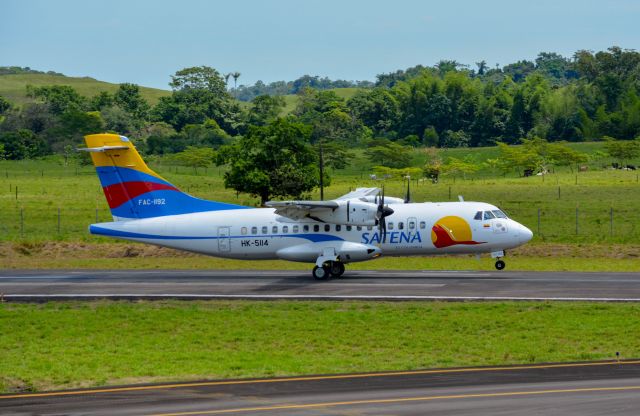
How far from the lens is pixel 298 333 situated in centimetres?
2898

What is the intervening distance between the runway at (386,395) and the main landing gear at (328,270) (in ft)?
56.0

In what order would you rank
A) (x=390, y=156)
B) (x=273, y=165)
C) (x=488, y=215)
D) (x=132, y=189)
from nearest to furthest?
(x=488, y=215) < (x=132, y=189) < (x=273, y=165) < (x=390, y=156)

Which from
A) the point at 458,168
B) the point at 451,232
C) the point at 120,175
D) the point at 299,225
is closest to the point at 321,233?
the point at 299,225

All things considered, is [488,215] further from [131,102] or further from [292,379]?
[131,102]

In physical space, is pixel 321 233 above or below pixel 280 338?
above

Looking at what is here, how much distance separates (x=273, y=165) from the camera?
225 ft

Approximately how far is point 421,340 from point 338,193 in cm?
5921

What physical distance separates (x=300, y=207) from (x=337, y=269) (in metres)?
3.50

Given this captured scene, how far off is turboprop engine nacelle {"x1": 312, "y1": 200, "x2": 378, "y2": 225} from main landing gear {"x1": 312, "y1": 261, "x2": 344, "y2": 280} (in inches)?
76.3

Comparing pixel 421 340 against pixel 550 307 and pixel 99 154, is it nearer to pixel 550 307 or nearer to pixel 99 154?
pixel 550 307

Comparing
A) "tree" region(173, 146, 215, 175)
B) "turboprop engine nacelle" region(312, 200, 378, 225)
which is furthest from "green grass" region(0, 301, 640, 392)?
"tree" region(173, 146, 215, 175)

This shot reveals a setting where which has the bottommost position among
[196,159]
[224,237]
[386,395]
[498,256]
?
[386,395]

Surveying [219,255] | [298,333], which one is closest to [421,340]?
[298,333]

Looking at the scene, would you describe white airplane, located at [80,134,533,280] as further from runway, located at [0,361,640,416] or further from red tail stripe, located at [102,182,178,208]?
runway, located at [0,361,640,416]
